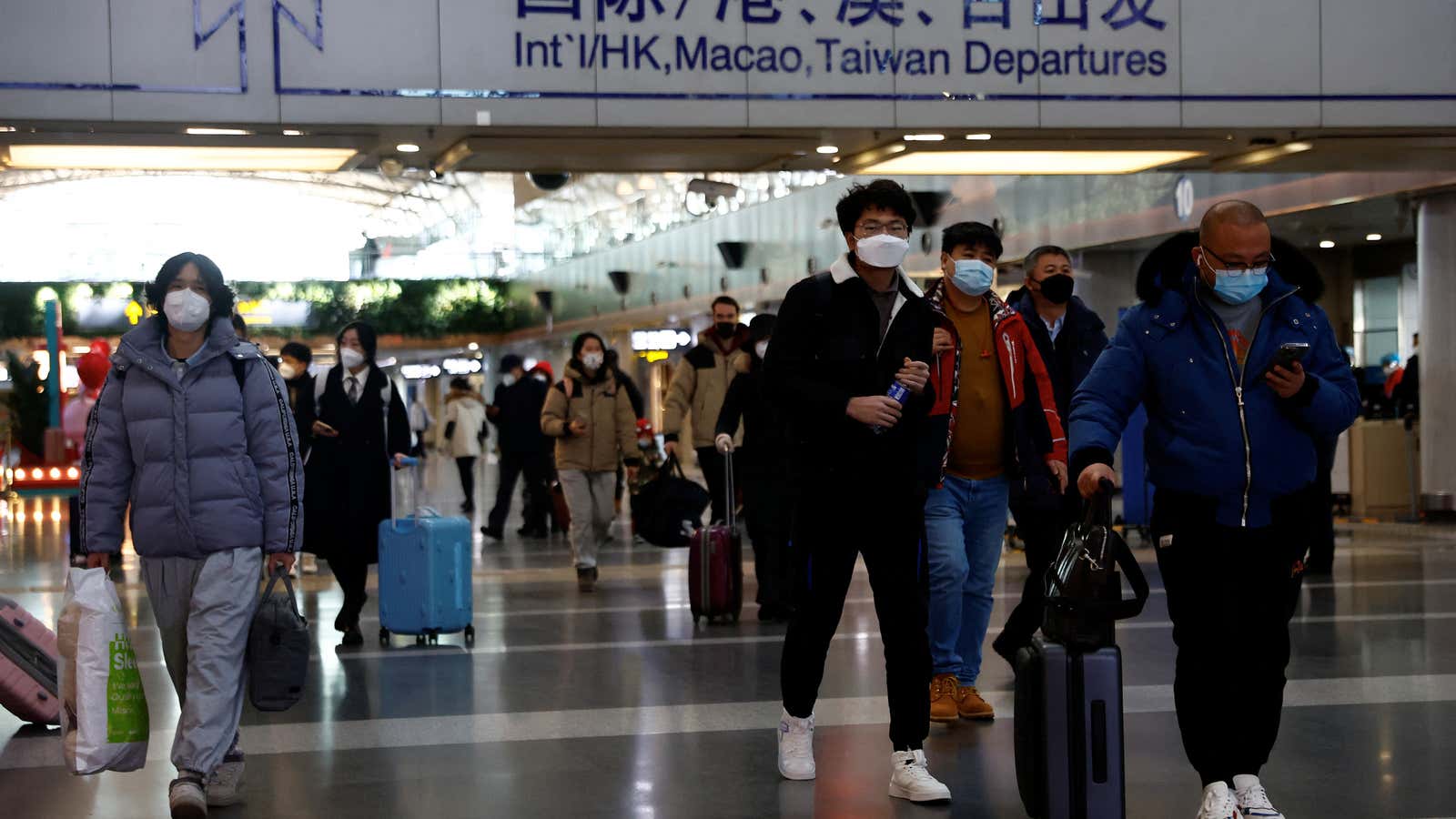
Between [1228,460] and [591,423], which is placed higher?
[591,423]

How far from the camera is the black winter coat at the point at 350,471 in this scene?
31.6 feet

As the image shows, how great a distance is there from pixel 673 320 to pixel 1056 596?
31.2 m

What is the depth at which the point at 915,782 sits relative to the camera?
17.8 ft

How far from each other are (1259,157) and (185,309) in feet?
29.4

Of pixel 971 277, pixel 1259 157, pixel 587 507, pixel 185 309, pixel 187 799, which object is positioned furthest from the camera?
pixel 1259 157

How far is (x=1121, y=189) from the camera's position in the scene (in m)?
21.0

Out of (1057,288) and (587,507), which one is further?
(587,507)

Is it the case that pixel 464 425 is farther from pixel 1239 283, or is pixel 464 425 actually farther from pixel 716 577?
pixel 1239 283

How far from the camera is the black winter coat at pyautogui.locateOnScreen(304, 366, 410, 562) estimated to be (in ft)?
31.6

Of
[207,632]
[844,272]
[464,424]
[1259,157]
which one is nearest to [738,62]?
[1259,157]

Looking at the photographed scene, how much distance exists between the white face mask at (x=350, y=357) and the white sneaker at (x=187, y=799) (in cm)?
461

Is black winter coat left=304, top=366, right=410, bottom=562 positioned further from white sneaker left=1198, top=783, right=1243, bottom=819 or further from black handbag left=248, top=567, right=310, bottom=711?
white sneaker left=1198, top=783, right=1243, bottom=819

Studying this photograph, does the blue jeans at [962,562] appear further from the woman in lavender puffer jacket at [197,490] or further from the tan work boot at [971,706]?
Answer: the woman in lavender puffer jacket at [197,490]

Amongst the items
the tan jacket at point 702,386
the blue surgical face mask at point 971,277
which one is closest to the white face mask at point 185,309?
the blue surgical face mask at point 971,277
